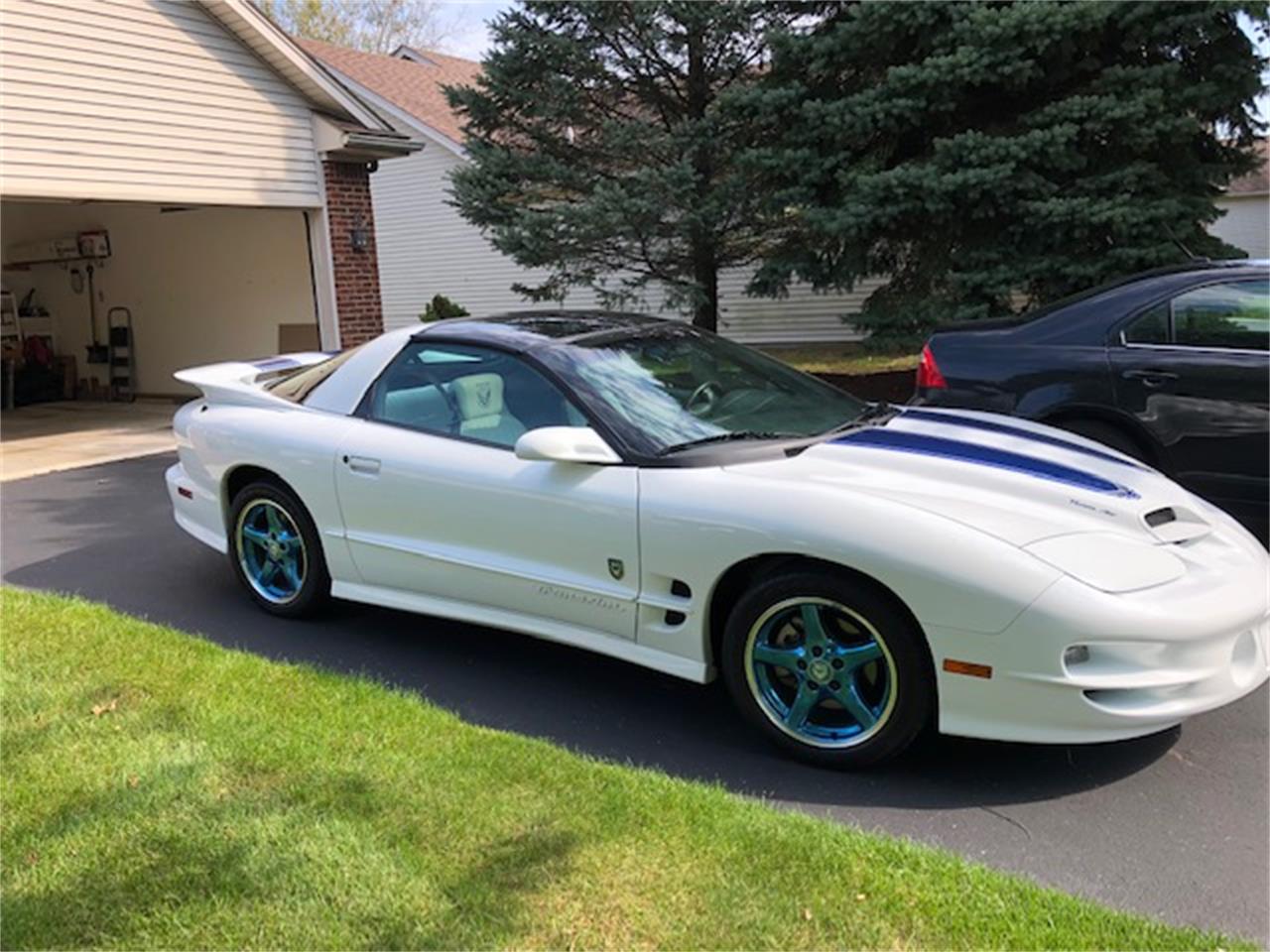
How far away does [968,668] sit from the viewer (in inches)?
111

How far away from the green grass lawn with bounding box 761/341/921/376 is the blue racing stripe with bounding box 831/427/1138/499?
7.10 metres

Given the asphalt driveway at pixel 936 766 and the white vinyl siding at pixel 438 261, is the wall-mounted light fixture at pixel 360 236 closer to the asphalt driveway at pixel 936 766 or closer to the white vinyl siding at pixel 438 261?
the asphalt driveway at pixel 936 766

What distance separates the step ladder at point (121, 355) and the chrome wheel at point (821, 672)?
14204mm

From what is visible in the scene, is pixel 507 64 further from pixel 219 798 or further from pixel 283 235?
pixel 219 798

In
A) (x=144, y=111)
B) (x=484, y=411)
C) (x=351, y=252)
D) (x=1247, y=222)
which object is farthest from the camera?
(x=1247, y=222)

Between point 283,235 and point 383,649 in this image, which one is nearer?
point 383,649

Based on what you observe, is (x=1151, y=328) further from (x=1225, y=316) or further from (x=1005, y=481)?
(x=1005, y=481)

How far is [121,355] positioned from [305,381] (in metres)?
12.1

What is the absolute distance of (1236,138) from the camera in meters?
9.95

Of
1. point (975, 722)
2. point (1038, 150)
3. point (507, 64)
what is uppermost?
point (507, 64)

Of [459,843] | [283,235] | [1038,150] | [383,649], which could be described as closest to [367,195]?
[283,235]

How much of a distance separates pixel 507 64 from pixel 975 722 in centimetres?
1065

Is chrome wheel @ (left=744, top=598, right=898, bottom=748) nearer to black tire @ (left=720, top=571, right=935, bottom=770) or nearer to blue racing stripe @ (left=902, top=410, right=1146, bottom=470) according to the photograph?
black tire @ (left=720, top=571, right=935, bottom=770)

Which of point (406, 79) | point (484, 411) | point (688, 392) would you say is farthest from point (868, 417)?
point (406, 79)
